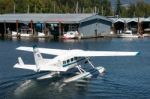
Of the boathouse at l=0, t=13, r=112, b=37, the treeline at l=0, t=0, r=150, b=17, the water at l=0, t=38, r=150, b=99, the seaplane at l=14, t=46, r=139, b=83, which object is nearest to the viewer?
the water at l=0, t=38, r=150, b=99

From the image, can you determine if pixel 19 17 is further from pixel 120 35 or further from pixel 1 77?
pixel 1 77

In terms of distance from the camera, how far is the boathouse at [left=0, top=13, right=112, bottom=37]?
307ft

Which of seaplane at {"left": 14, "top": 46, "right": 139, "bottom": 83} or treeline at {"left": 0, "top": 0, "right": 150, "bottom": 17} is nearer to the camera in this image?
seaplane at {"left": 14, "top": 46, "right": 139, "bottom": 83}

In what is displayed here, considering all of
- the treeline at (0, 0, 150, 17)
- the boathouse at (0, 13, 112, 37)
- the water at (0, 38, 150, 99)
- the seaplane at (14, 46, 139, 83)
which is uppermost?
the treeline at (0, 0, 150, 17)

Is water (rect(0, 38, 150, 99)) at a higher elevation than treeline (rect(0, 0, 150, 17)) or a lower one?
lower

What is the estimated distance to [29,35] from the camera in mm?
95438

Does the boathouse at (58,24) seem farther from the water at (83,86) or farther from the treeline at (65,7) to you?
the water at (83,86)

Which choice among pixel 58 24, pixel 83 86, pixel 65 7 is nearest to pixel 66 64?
pixel 83 86

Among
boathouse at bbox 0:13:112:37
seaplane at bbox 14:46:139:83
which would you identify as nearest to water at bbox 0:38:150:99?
seaplane at bbox 14:46:139:83

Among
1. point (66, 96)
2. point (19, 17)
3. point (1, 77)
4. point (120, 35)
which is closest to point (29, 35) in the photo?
point (19, 17)

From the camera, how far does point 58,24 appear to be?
95.6 m

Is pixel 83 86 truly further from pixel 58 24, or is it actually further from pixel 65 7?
pixel 65 7

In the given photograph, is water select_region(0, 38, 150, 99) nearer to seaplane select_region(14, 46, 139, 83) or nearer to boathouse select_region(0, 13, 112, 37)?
seaplane select_region(14, 46, 139, 83)

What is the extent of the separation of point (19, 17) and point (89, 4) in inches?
2163
